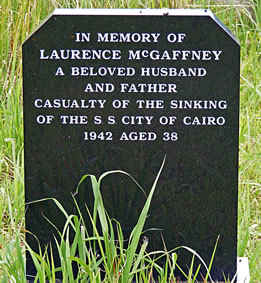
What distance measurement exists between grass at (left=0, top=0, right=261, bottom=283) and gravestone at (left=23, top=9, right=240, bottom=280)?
123 millimetres

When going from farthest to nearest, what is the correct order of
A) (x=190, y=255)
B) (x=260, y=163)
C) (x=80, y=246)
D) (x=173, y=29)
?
(x=260, y=163) → (x=190, y=255) → (x=173, y=29) → (x=80, y=246)

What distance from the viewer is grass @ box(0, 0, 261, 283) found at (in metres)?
2.82

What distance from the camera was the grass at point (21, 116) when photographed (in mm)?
2816

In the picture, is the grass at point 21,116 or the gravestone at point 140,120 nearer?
the gravestone at point 140,120

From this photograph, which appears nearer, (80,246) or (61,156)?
(80,246)

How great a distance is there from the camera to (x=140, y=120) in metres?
2.52

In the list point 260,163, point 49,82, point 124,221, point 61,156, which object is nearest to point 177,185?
point 124,221

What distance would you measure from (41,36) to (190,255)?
94 centimetres

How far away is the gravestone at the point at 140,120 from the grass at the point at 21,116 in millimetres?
123

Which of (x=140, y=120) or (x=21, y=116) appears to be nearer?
(x=140, y=120)

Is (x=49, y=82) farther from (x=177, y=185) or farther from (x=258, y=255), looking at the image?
(x=258, y=255)

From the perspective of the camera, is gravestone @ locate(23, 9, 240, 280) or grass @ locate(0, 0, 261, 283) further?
grass @ locate(0, 0, 261, 283)

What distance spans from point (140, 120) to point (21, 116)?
1.17 meters

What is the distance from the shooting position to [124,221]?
8.52 ft
